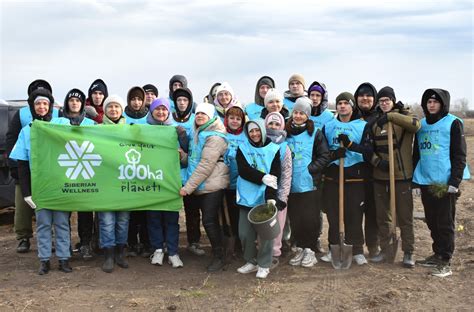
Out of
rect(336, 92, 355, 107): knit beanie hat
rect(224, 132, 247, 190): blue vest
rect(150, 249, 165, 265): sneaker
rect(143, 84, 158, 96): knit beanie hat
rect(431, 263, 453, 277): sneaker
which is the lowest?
rect(431, 263, 453, 277): sneaker

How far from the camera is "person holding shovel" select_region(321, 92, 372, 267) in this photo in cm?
598

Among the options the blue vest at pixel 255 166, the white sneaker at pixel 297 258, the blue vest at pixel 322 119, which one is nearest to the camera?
the blue vest at pixel 255 166

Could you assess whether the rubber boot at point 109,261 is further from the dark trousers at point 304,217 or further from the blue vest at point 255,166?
the dark trousers at point 304,217

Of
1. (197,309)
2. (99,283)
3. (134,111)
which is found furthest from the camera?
(134,111)

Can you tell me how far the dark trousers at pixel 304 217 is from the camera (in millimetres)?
6035

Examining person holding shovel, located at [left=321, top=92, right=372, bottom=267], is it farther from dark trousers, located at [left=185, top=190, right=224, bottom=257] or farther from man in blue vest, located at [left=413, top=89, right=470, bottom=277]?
dark trousers, located at [left=185, top=190, right=224, bottom=257]

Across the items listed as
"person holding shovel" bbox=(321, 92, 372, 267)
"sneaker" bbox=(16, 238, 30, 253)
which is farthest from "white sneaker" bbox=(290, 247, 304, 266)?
"sneaker" bbox=(16, 238, 30, 253)

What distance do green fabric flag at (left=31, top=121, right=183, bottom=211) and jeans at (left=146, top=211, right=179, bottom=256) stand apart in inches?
7.3

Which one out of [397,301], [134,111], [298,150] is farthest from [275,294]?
[134,111]

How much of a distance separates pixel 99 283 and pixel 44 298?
0.64 metres

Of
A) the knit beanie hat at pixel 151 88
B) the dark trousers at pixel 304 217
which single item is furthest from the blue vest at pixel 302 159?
the knit beanie hat at pixel 151 88

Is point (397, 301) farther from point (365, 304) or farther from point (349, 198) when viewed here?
point (349, 198)

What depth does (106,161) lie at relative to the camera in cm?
601

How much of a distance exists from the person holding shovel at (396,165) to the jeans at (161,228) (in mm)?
2523
